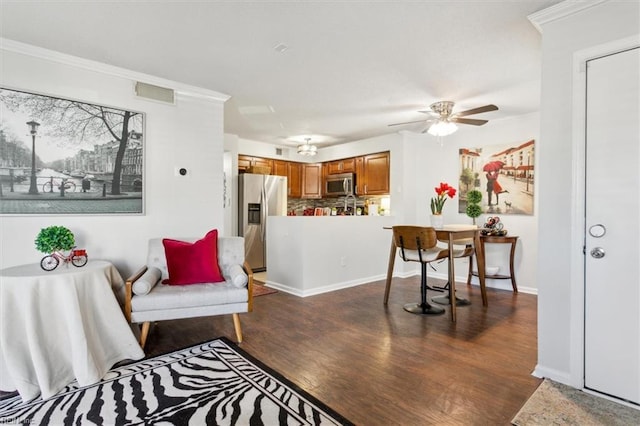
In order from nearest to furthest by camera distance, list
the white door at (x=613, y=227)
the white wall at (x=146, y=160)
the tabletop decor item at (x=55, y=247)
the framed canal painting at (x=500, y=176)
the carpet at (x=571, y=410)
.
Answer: the carpet at (x=571, y=410)
the white door at (x=613, y=227)
the tabletop decor item at (x=55, y=247)
the white wall at (x=146, y=160)
the framed canal painting at (x=500, y=176)

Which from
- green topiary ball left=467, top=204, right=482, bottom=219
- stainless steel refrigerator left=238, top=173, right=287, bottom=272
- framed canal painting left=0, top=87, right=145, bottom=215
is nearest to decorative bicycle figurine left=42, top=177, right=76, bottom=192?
framed canal painting left=0, top=87, right=145, bottom=215

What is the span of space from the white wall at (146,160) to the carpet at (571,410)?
3082 mm

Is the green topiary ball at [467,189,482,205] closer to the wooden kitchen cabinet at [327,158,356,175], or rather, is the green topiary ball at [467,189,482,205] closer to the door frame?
the wooden kitchen cabinet at [327,158,356,175]

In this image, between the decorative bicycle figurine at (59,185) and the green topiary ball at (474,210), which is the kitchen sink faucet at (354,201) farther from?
the decorative bicycle figurine at (59,185)

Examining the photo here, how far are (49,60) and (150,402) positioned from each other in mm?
2806

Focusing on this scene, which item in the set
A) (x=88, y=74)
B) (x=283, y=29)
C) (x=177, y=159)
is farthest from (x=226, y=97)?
(x=283, y=29)

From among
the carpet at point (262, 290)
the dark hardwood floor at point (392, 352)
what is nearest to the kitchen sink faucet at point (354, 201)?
the carpet at point (262, 290)

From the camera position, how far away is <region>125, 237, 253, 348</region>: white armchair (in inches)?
96.0

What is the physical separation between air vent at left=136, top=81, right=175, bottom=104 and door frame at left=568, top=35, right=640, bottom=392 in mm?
3377

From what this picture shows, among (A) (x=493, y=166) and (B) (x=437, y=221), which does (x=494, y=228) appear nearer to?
(A) (x=493, y=166)

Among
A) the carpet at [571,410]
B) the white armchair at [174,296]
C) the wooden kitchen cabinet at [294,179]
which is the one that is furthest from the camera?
the wooden kitchen cabinet at [294,179]

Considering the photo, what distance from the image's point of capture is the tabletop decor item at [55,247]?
7.58 feet

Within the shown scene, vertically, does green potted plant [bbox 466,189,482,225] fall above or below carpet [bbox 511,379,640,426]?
above

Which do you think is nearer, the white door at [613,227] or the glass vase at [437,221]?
the white door at [613,227]
